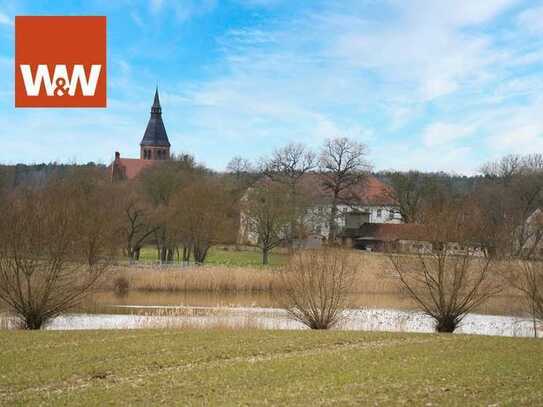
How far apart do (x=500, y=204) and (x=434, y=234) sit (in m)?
38.6

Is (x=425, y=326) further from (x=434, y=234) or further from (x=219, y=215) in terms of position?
(x=219, y=215)

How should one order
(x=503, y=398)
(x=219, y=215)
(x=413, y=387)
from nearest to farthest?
(x=503, y=398) → (x=413, y=387) → (x=219, y=215)

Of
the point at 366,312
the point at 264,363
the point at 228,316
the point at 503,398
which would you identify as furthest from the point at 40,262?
the point at 503,398


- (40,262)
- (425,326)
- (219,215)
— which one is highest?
(219,215)

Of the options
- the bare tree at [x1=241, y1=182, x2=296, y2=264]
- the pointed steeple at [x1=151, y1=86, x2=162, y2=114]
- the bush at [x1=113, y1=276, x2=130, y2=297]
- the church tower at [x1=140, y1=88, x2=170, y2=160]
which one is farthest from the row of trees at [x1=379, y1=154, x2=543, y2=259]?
the pointed steeple at [x1=151, y1=86, x2=162, y2=114]

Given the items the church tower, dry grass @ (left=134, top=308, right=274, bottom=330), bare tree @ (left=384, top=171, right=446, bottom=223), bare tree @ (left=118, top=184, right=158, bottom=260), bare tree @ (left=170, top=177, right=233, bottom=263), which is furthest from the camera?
the church tower

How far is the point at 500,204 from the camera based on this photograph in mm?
56844

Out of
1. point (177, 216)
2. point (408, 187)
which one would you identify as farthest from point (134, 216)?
point (408, 187)

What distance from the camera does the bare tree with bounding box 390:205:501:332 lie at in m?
20.2

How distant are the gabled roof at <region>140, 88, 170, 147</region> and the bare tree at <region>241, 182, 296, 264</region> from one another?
67481mm

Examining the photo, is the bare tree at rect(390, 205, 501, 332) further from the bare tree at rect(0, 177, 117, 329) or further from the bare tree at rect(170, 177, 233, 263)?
the bare tree at rect(170, 177, 233, 263)

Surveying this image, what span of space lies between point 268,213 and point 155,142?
69.9 m

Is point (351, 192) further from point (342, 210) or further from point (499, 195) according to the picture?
point (499, 195)

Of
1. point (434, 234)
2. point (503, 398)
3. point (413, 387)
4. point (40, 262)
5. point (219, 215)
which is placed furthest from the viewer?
point (219, 215)
